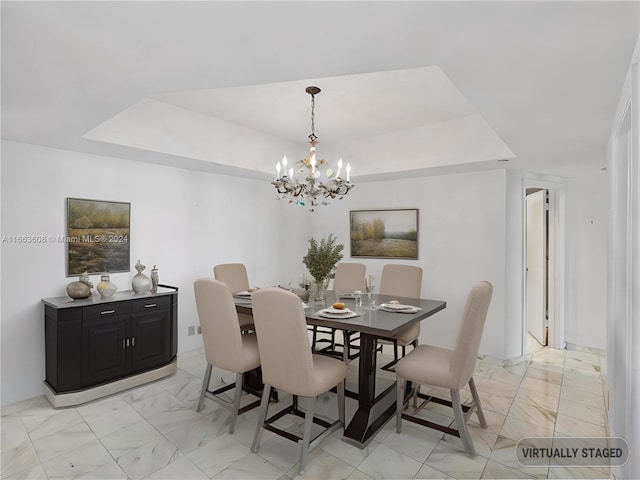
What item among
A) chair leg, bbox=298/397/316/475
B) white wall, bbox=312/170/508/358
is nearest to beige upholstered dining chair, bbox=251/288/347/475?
chair leg, bbox=298/397/316/475

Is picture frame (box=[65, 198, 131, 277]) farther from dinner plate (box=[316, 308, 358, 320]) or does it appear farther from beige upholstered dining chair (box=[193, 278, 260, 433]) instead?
dinner plate (box=[316, 308, 358, 320])

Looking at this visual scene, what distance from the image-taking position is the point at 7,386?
2.99 metres

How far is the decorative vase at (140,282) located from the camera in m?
3.47

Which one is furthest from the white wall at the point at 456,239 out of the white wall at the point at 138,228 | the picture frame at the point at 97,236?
the picture frame at the point at 97,236

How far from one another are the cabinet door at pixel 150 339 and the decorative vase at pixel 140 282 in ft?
0.85

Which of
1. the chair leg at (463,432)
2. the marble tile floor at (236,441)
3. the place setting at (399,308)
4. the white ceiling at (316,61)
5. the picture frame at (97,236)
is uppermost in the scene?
the white ceiling at (316,61)

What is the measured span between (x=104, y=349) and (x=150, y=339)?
0.41 meters

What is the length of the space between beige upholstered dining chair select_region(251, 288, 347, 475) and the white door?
147 inches

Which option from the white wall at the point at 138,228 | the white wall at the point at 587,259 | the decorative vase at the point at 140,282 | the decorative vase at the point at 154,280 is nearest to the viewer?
the white wall at the point at 138,228

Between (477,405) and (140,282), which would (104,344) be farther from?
(477,405)

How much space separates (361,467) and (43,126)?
131 inches

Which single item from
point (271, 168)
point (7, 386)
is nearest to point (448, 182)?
point (271, 168)

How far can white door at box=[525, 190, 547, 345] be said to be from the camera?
4719 mm

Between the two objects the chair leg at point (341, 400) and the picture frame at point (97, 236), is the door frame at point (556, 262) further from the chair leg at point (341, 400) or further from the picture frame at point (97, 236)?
the picture frame at point (97, 236)
